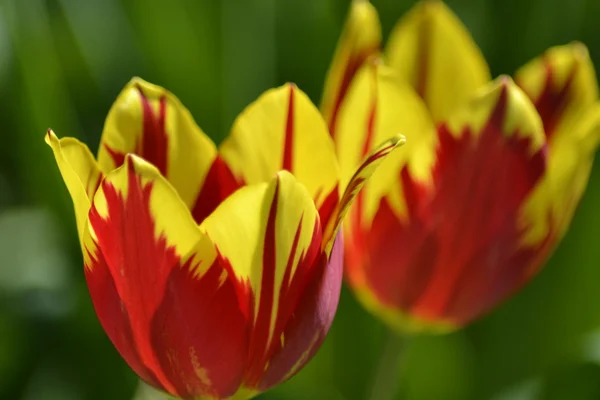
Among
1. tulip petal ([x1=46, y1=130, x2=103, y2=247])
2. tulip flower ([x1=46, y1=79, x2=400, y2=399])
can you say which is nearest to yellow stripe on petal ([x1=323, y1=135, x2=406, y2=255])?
tulip flower ([x1=46, y1=79, x2=400, y2=399])

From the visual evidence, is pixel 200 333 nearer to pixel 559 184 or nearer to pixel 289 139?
pixel 289 139

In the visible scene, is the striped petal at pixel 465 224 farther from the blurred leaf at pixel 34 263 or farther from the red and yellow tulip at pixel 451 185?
the blurred leaf at pixel 34 263

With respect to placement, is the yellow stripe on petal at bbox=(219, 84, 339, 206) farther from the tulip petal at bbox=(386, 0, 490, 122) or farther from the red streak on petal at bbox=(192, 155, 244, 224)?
the tulip petal at bbox=(386, 0, 490, 122)

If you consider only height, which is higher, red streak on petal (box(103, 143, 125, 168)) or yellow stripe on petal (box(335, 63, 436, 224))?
red streak on petal (box(103, 143, 125, 168))

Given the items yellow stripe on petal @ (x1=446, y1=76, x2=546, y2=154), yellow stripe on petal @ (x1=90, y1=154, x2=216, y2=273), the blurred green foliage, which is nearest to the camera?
yellow stripe on petal @ (x1=90, y1=154, x2=216, y2=273)

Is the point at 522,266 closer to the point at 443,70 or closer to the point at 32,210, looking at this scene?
the point at 443,70

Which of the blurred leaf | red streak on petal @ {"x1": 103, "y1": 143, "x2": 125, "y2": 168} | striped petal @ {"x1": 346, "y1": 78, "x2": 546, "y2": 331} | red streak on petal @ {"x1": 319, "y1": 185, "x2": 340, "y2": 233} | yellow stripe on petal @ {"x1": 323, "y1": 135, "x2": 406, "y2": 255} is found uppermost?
yellow stripe on petal @ {"x1": 323, "y1": 135, "x2": 406, "y2": 255}

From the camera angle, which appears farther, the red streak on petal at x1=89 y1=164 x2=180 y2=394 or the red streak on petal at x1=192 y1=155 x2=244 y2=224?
the red streak on petal at x1=192 y1=155 x2=244 y2=224
